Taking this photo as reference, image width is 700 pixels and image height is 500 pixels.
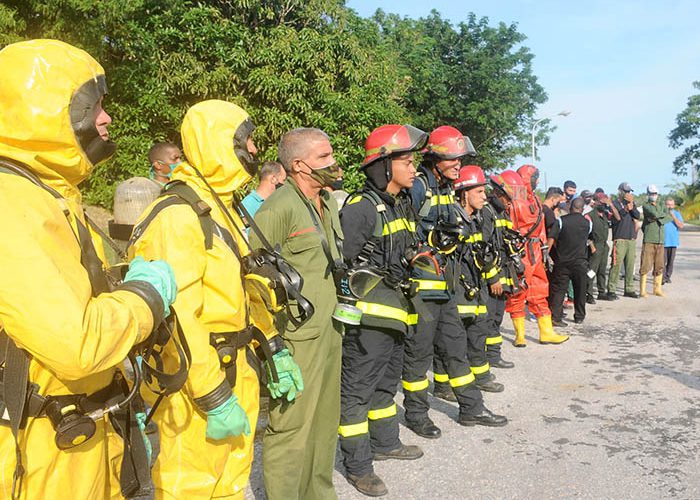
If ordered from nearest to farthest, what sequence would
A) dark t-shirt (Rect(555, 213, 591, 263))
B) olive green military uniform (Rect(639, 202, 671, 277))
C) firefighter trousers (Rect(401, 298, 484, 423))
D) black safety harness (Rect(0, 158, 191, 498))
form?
black safety harness (Rect(0, 158, 191, 498)), firefighter trousers (Rect(401, 298, 484, 423)), dark t-shirt (Rect(555, 213, 591, 263)), olive green military uniform (Rect(639, 202, 671, 277))

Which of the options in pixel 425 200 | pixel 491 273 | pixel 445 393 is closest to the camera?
pixel 425 200

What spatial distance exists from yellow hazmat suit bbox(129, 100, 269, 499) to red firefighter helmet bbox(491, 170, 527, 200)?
5302mm

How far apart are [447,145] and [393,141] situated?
1.26 metres

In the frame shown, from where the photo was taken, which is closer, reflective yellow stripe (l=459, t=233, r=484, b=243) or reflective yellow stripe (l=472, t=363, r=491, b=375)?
reflective yellow stripe (l=472, t=363, r=491, b=375)

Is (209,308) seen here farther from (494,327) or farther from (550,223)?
(550,223)

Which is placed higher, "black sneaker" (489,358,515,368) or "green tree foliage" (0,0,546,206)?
"green tree foliage" (0,0,546,206)

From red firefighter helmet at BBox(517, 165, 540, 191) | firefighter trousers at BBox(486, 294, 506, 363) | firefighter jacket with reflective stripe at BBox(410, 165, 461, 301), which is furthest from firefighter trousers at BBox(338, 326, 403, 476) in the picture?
red firefighter helmet at BBox(517, 165, 540, 191)

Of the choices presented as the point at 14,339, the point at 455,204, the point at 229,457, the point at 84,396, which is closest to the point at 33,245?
the point at 14,339

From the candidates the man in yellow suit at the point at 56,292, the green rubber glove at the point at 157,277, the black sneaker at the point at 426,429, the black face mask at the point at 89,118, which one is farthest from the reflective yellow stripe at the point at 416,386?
the black face mask at the point at 89,118

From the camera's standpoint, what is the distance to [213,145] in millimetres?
2684

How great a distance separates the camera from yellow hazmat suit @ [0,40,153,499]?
154 centimetres

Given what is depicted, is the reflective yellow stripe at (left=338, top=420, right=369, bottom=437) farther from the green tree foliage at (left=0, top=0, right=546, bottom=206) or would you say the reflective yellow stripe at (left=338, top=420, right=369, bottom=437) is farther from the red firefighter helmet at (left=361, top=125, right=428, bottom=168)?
the green tree foliage at (left=0, top=0, right=546, bottom=206)

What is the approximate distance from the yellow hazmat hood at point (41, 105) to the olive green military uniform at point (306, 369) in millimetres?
1486

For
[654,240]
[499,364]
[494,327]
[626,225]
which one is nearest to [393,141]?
[494,327]
